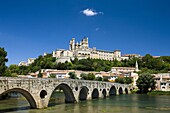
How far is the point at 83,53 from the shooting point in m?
127

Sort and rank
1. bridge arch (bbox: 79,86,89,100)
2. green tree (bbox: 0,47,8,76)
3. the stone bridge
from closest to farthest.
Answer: the stone bridge, bridge arch (bbox: 79,86,89,100), green tree (bbox: 0,47,8,76)

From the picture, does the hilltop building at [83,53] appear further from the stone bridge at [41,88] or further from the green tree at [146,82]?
the stone bridge at [41,88]

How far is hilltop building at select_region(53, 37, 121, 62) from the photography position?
122312 mm

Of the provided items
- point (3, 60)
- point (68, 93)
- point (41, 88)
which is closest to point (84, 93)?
point (68, 93)

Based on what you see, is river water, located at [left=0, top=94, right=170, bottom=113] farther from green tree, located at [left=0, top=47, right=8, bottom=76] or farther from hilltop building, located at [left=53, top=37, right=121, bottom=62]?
hilltop building, located at [left=53, top=37, right=121, bottom=62]

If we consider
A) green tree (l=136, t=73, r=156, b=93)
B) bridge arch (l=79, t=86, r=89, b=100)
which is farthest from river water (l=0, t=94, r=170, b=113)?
green tree (l=136, t=73, r=156, b=93)

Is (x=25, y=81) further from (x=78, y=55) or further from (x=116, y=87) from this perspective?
(x=78, y=55)

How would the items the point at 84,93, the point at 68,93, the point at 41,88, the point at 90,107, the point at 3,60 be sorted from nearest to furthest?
the point at 41,88 < the point at 90,107 < the point at 68,93 < the point at 84,93 < the point at 3,60

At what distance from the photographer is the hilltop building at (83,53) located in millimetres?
122312

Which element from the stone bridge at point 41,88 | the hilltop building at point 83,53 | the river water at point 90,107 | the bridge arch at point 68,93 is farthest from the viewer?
the hilltop building at point 83,53

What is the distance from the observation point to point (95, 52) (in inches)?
5246

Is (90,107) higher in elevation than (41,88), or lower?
lower

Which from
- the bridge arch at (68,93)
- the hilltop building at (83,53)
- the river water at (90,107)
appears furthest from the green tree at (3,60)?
the hilltop building at (83,53)

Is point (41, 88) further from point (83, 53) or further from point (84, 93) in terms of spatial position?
point (83, 53)
